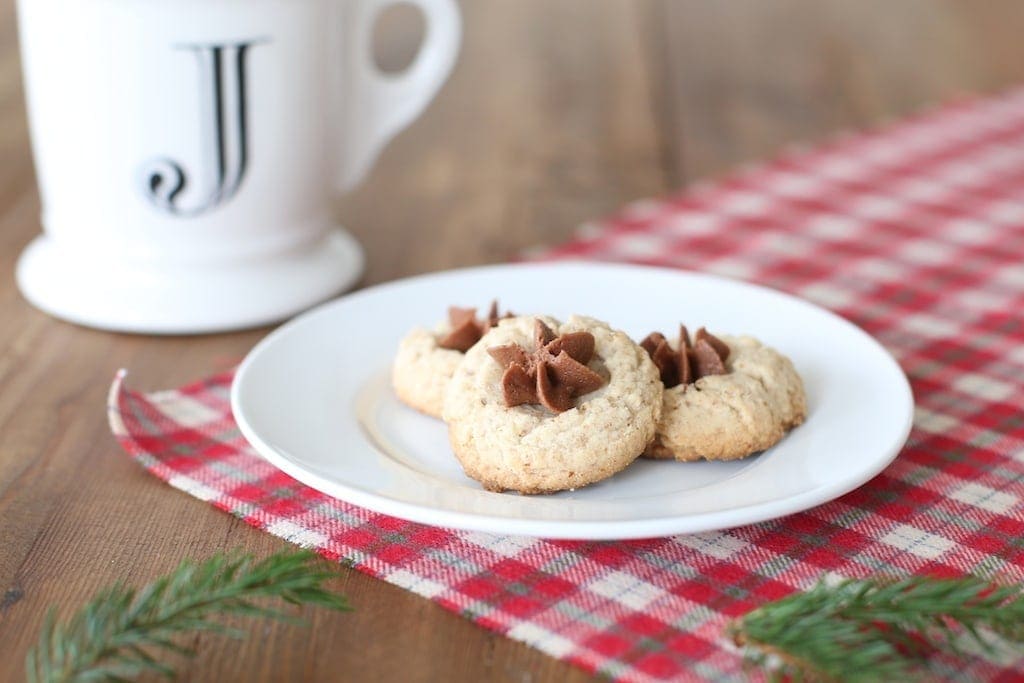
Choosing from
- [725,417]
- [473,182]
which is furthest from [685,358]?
[473,182]

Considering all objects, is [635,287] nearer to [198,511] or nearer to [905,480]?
[905,480]

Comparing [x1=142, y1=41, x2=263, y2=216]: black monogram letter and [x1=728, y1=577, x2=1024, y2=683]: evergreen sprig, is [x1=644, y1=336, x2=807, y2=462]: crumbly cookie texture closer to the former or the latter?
[x1=728, y1=577, x2=1024, y2=683]: evergreen sprig

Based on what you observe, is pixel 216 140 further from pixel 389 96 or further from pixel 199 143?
pixel 389 96

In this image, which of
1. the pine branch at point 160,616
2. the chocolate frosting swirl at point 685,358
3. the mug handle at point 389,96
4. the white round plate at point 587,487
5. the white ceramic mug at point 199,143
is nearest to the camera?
the pine branch at point 160,616

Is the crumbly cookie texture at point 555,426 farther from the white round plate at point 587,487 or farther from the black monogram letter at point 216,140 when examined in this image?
the black monogram letter at point 216,140

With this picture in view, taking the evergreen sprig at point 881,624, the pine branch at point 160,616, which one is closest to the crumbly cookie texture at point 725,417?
the evergreen sprig at point 881,624
